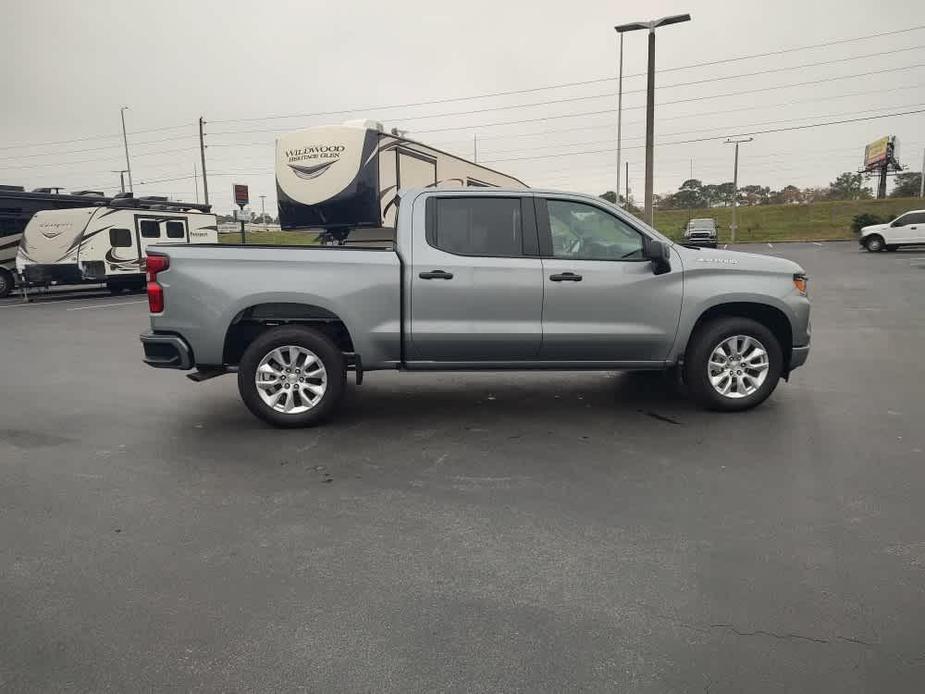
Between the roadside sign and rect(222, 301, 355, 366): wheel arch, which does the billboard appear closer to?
the roadside sign

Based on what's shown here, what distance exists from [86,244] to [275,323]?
1585 centimetres

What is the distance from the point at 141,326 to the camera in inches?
496

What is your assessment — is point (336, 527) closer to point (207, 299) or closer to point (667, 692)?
point (667, 692)

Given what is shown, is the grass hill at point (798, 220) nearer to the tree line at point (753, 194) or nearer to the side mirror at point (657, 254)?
the tree line at point (753, 194)

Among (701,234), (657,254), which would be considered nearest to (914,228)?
(701,234)

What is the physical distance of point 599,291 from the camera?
5621 millimetres

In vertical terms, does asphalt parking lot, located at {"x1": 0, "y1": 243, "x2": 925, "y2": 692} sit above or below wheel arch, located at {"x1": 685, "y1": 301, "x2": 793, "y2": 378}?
below

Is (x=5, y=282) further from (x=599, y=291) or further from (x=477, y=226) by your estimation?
(x=599, y=291)

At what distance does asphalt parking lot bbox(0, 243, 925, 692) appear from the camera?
2453 mm

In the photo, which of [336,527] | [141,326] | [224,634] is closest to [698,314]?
[336,527]

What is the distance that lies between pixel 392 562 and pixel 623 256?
3.54 metres

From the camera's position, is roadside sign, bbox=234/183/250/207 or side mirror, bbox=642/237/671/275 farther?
roadside sign, bbox=234/183/250/207

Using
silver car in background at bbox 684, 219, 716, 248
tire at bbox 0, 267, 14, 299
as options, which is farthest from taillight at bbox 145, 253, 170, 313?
silver car in background at bbox 684, 219, 716, 248

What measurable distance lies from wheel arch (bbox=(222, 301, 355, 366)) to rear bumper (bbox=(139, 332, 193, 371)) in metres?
0.29
